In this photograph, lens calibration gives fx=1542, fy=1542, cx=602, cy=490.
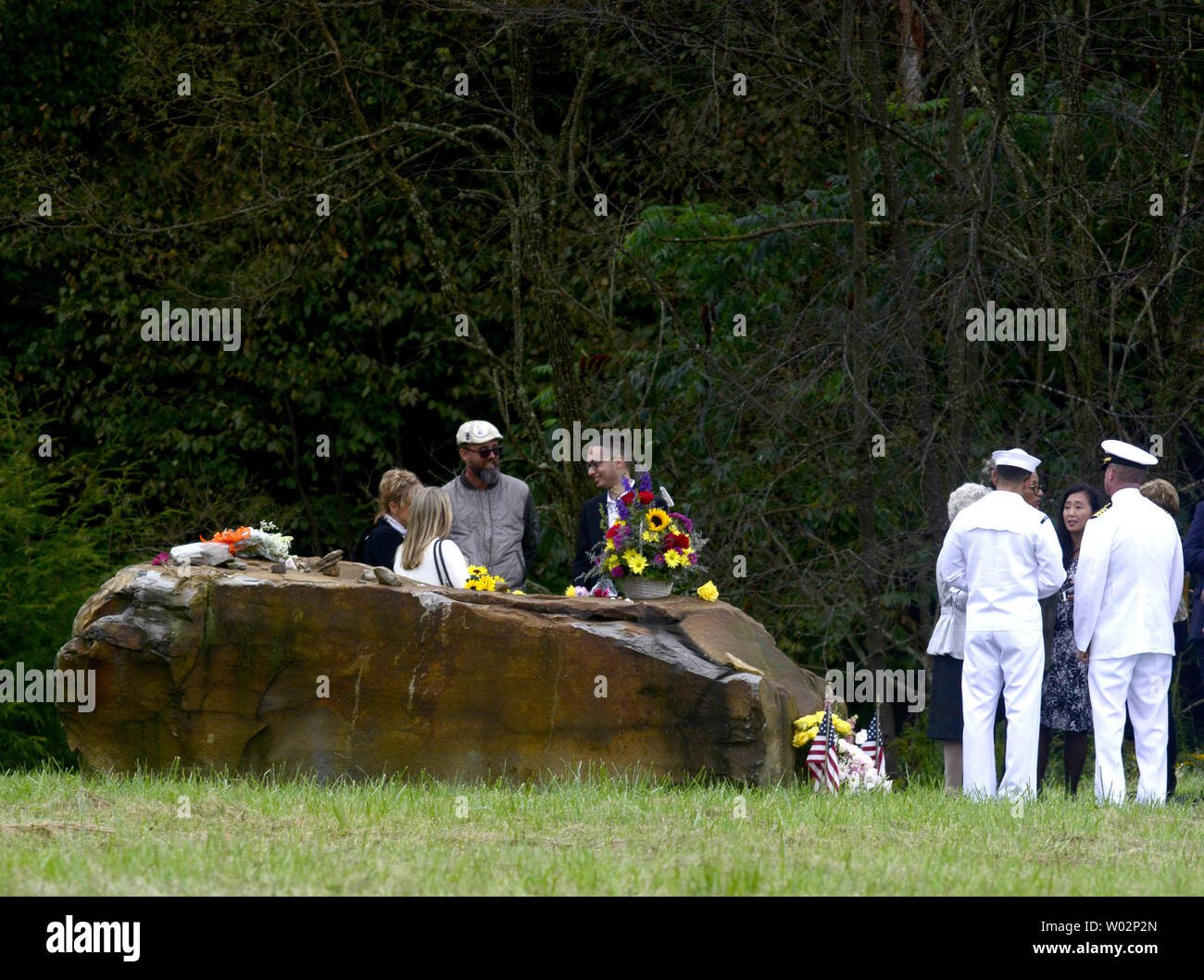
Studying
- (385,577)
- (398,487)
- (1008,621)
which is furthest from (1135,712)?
(398,487)

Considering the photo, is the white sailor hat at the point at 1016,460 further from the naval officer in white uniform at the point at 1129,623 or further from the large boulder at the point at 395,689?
the large boulder at the point at 395,689

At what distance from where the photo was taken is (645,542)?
959 centimetres

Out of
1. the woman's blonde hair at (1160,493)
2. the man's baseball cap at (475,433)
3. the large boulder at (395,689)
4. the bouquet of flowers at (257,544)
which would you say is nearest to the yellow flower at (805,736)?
the large boulder at (395,689)

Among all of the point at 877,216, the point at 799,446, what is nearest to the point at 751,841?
the point at 799,446

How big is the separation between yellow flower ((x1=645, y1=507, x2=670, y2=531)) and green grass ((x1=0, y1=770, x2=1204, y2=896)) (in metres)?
1.67

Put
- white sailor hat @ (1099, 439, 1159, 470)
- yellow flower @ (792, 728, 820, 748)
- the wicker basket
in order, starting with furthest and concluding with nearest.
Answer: the wicker basket
white sailor hat @ (1099, 439, 1159, 470)
yellow flower @ (792, 728, 820, 748)

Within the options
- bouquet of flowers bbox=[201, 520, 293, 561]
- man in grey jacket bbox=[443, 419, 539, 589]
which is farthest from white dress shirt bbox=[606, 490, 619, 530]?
bouquet of flowers bbox=[201, 520, 293, 561]

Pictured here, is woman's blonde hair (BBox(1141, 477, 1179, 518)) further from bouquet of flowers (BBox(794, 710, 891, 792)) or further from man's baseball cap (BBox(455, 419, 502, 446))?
man's baseball cap (BBox(455, 419, 502, 446))

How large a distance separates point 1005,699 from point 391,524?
412 centimetres

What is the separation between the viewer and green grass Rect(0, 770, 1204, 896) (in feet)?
Result: 18.1

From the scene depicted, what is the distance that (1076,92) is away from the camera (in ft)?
45.5

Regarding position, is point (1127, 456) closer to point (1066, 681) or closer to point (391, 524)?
point (1066, 681)

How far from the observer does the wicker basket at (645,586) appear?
31.7 ft
